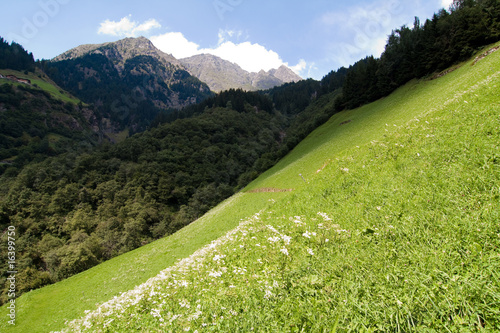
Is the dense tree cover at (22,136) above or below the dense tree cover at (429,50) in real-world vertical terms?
above

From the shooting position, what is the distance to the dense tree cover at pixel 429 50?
1903 inches

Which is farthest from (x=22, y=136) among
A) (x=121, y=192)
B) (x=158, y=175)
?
(x=158, y=175)

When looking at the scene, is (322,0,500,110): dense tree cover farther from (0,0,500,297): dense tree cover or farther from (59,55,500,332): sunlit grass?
(59,55,500,332): sunlit grass

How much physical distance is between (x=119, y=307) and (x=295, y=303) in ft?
28.9

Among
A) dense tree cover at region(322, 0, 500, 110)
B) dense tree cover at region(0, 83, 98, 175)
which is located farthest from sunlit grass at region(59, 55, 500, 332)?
dense tree cover at region(0, 83, 98, 175)

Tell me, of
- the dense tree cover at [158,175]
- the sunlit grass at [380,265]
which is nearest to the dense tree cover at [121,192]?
the dense tree cover at [158,175]

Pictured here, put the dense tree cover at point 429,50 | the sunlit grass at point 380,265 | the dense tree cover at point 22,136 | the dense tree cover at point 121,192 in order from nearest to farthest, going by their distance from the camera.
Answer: the sunlit grass at point 380,265 → the dense tree cover at point 429,50 → the dense tree cover at point 121,192 → the dense tree cover at point 22,136

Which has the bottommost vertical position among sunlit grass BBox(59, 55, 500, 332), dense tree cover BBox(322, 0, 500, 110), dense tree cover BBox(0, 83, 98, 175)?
sunlit grass BBox(59, 55, 500, 332)

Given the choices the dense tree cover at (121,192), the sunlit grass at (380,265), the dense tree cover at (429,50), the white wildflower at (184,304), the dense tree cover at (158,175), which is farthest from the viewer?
the dense tree cover at (121,192)

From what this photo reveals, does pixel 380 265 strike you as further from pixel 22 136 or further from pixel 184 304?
pixel 22 136

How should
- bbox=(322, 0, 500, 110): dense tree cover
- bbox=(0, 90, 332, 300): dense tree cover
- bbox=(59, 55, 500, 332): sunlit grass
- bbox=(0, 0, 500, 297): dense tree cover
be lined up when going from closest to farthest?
bbox=(59, 55, 500, 332): sunlit grass, bbox=(322, 0, 500, 110): dense tree cover, bbox=(0, 0, 500, 297): dense tree cover, bbox=(0, 90, 332, 300): dense tree cover

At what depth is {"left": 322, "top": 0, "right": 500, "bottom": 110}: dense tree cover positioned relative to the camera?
48344 millimetres

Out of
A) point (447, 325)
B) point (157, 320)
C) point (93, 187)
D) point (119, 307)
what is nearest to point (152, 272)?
point (119, 307)

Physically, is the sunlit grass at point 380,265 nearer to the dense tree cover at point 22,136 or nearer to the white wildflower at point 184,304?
the white wildflower at point 184,304
